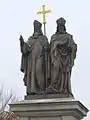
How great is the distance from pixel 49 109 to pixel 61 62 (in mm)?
1380

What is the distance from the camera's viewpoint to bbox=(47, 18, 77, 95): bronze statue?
44.2 ft

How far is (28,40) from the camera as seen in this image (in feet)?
46.7

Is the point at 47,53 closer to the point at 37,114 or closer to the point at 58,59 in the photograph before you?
the point at 58,59

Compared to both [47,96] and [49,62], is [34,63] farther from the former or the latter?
[47,96]

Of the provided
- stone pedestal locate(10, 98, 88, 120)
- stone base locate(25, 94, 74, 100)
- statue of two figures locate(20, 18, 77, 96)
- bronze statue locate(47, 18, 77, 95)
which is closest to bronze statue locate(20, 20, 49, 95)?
statue of two figures locate(20, 18, 77, 96)

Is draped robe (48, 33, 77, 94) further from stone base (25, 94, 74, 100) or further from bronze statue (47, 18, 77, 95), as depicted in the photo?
stone base (25, 94, 74, 100)

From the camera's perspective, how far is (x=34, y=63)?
13.9 metres

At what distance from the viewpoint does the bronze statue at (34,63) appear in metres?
13.7

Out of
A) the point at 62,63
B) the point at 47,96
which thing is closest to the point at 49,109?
the point at 47,96

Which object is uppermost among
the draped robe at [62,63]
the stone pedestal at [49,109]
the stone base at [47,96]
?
the draped robe at [62,63]

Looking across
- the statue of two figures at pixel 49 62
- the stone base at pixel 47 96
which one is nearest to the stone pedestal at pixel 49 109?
the stone base at pixel 47 96

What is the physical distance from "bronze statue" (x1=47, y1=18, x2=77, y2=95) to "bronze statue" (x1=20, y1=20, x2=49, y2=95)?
27cm

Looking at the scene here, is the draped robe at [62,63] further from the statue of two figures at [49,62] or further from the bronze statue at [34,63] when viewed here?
the bronze statue at [34,63]

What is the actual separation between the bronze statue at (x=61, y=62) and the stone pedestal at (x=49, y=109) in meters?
0.46
